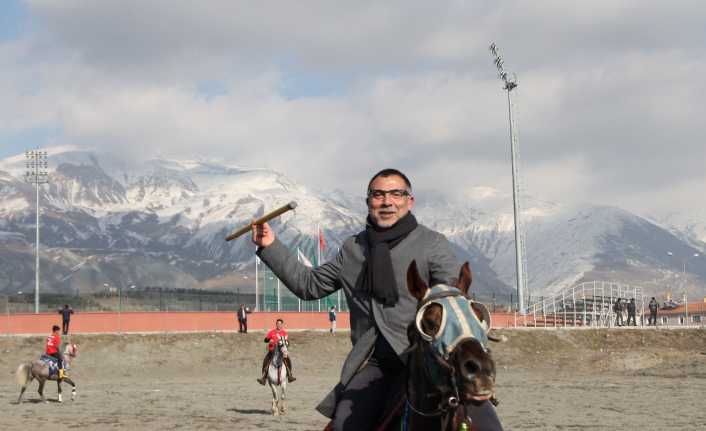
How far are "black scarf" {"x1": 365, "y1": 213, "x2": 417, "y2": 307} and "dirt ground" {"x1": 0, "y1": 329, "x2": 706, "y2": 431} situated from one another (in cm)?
1595

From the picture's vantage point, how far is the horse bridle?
14.7 feet

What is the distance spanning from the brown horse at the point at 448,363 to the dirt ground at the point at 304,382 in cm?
1649

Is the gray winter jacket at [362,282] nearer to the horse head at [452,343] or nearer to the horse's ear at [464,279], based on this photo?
the horse's ear at [464,279]

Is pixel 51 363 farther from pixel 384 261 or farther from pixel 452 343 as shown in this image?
pixel 452 343

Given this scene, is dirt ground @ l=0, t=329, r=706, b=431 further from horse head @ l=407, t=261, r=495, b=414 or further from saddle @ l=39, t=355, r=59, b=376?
horse head @ l=407, t=261, r=495, b=414

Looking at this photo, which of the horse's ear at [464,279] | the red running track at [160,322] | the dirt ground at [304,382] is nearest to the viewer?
the horse's ear at [464,279]

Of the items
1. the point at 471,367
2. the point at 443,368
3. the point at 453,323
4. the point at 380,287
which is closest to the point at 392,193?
the point at 380,287

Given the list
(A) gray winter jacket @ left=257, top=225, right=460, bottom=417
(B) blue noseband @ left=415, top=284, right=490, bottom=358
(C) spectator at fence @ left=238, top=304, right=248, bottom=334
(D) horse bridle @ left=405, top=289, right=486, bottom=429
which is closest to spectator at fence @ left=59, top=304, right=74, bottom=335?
(C) spectator at fence @ left=238, top=304, right=248, bottom=334

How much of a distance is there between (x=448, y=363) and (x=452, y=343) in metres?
0.09

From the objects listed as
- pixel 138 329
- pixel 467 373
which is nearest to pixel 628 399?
pixel 467 373

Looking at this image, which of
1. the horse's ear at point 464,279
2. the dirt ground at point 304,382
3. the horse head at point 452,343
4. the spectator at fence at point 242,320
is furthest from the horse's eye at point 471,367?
the spectator at fence at point 242,320

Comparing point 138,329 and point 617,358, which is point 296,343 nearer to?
point 138,329

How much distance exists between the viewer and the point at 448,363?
4.51 m

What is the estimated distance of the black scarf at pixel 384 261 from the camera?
5566 millimetres
